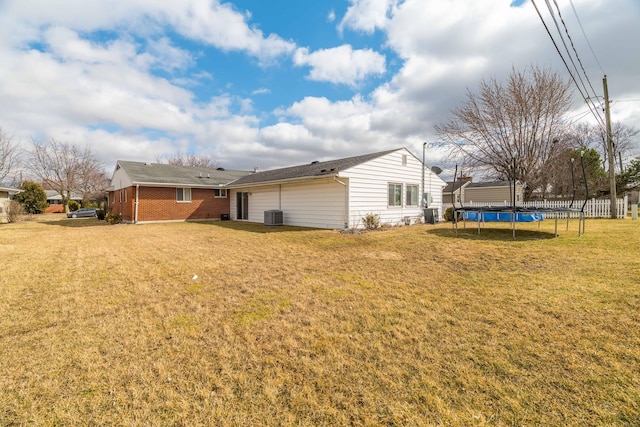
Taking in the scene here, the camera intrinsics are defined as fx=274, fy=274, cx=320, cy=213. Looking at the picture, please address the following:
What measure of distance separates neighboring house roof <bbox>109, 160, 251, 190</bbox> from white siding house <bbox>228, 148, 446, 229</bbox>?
5.08 m

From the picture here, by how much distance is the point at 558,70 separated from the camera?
18328 millimetres

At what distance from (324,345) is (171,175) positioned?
68.9 ft

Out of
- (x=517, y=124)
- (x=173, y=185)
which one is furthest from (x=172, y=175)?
(x=517, y=124)

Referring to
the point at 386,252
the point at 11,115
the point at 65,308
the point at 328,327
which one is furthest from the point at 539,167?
the point at 11,115

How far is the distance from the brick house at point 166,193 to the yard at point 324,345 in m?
13.4

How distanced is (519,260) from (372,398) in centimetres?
603

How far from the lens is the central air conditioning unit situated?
15.4 metres

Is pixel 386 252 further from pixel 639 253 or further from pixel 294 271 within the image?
pixel 639 253

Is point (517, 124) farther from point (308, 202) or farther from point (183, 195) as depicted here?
point (183, 195)

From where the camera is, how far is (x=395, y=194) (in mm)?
14906

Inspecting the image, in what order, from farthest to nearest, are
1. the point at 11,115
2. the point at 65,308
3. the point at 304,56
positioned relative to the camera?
the point at 11,115 < the point at 304,56 < the point at 65,308

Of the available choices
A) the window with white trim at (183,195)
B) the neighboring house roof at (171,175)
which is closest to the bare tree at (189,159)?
the neighboring house roof at (171,175)

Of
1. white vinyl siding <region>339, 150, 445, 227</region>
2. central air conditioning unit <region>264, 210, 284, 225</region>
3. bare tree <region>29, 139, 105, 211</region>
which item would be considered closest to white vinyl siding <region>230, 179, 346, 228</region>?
central air conditioning unit <region>264, 210, 284, 225</region>

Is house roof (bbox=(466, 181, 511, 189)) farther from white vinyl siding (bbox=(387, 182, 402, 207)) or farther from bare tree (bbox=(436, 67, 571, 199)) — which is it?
white vinyl siding (bbox=(387, 182, 402, 207))
